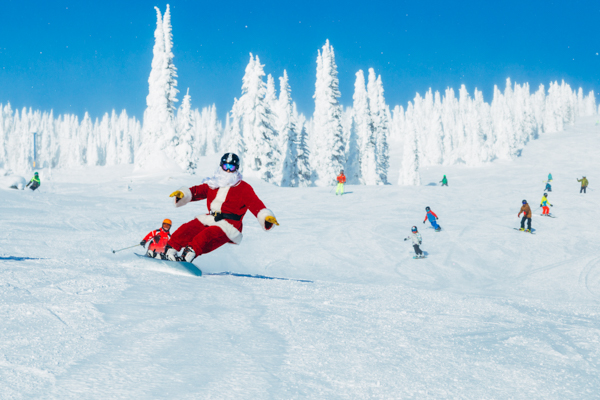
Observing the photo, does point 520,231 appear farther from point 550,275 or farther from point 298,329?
point 298,329

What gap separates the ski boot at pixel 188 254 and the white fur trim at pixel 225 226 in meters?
0.43

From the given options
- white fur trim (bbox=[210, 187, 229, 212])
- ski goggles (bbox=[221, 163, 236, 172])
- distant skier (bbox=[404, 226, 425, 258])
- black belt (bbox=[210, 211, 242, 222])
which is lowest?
distant skier (bbox=[404, 226, 425, 258])

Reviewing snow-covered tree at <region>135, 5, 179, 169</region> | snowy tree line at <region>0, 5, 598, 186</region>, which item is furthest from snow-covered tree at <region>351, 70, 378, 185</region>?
snow-covered tree at <region>135, 5, 179, 169</region>

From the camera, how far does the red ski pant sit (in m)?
5.44

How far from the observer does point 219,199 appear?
5609mm

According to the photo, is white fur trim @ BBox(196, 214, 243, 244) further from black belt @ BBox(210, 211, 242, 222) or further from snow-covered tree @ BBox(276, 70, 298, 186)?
snow-covered tree @ BBox(276, 70, 298, 186)

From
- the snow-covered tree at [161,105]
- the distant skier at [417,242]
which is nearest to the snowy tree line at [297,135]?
the snow-covered tree at [161,105]

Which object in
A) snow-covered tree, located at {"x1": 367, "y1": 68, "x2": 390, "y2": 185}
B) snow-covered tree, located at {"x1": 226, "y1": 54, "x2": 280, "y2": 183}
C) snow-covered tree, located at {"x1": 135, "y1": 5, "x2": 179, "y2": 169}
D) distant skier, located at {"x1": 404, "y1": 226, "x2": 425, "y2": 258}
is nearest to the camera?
distant skier, located at {"x1": 404, "y1": 226, "x2": 425, "y2": 258}

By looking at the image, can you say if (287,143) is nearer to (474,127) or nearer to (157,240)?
(157,240)

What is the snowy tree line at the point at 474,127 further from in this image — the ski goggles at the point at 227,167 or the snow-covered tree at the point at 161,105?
the ski goggles at the point at 227,167

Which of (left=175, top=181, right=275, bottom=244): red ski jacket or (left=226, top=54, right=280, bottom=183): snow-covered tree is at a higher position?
(left=226, top=54, right=280, bottom=183): snow-covered tree

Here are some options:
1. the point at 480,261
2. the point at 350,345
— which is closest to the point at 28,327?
the point at 350,345

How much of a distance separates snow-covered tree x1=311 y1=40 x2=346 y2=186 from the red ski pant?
1503 inches

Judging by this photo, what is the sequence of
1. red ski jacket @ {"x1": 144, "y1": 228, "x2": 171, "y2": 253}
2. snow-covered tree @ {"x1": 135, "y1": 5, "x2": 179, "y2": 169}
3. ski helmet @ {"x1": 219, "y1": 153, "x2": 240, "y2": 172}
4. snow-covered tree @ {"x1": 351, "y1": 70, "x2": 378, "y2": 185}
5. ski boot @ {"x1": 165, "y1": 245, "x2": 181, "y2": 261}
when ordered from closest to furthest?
1. ski boot @ {"x1": 165, "y1": 245, "x2": 181, "y2": 261}
2. ski helmet @ {"x1": 219, "y1": 153, "x2": 240, "y2": 172}
3. red ski jacket @ {"x1": 144, "y1": 228, "x2": 171, "y2": 253}
4. snow-covered tree @ {"x1": 135, "y1": 5, "x2": 179, "y2": 169}
5. snow-covered tree @ {"x1": 351, "y1": 70, "x2": 378, "y2": 185}
